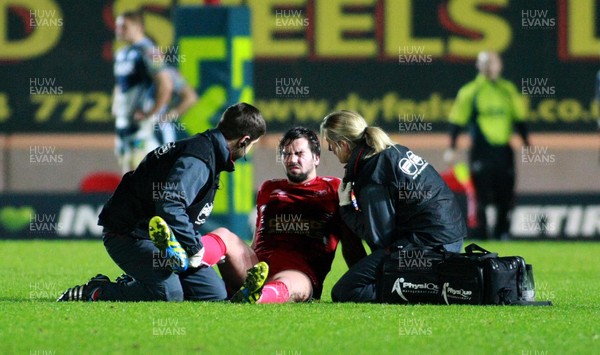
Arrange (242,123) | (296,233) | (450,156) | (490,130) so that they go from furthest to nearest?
(490,130)
(450,156)
(296,233)
(242,123)

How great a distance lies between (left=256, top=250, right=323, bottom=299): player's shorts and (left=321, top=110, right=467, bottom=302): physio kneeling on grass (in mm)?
147

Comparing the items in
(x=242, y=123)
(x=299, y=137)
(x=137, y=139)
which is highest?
(x=242, y=123)

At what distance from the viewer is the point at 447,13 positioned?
620 inches

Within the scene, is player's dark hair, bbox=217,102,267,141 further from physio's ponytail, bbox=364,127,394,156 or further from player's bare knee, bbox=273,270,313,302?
player's bare knee, bbox=273,270,313,302

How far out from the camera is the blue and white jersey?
15320 mm

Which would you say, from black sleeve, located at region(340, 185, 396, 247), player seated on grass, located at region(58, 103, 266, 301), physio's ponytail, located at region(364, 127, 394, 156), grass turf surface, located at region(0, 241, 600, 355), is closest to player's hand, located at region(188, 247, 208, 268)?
player seated on grass, located at region(58, 103, 266, 301)

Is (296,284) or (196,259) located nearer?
(196,259)

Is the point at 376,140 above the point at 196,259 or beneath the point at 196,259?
above

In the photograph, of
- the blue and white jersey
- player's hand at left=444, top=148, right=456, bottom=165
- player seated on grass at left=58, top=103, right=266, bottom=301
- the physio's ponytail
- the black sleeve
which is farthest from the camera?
player's hand at left=444, top=148, right=456, bottom=165

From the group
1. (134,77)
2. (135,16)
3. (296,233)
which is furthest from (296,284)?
(135,16)

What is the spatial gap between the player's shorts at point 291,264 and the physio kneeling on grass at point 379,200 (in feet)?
0.48

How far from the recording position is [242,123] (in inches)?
298

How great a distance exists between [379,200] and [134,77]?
26.5ft

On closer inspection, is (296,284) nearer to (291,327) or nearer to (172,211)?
(172,211)
